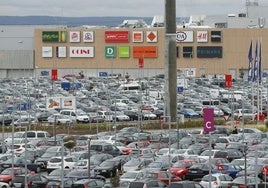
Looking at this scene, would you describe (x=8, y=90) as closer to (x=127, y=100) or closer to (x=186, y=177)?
(x=127, y=100)

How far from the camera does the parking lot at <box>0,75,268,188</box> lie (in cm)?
3666

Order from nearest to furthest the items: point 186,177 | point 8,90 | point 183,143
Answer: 1. point 186,177
2. point 183,143
3. point 8,90

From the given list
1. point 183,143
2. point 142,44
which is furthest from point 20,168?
point 142,44

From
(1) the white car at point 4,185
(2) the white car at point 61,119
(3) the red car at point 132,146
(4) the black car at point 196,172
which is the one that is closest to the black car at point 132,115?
(2) the white car at point 61,119

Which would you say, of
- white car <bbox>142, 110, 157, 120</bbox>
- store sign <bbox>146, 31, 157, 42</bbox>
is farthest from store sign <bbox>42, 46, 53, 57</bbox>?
white car <bbox>142, 110, 157, 120</bbox>

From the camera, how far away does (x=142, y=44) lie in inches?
4648

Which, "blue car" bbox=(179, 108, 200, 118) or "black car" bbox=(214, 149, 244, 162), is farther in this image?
"blue car" bbox=(179, 108, 200, 118)

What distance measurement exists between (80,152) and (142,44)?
73912mm

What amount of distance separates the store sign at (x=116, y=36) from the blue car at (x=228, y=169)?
79.5 metres

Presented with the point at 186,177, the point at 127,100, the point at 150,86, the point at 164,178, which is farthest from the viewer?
the point at 150,86

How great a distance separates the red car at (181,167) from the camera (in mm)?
39375

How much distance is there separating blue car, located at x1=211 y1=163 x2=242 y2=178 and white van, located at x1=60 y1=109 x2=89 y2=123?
29.9m

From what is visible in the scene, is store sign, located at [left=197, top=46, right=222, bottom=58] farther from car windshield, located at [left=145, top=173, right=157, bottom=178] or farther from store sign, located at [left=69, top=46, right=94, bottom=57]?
car windshield, located at [left=145, top=173, right=157, bottom=178]

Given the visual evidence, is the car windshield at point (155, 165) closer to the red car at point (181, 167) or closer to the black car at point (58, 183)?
the red car at point (181, 167)
